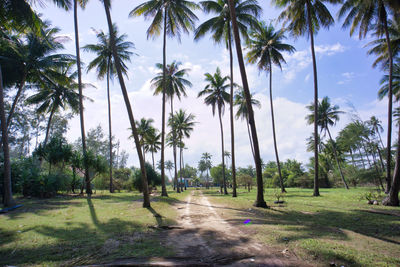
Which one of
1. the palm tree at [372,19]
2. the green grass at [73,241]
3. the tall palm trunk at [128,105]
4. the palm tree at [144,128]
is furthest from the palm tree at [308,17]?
the palm tree at [144,128]

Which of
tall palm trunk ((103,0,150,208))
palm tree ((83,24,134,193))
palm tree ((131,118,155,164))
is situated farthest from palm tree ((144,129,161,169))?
tall palm trunk ((103,0,150,208))

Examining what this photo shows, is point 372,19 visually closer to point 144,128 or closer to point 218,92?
point 218,92

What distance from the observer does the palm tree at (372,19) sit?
12.3 m

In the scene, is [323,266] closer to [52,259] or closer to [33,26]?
[52,259]

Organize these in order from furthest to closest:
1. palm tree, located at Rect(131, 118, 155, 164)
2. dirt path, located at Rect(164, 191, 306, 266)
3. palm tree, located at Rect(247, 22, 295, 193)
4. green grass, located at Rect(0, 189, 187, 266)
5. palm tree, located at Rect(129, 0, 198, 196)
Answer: palm tree, located at Rect(131, 118, 155, 164) → palm tree, located at Rect(247, 22, 295, 193) → palm tree, located at Rect(129, 0, 198, 196) → green grass, located at Rect(0, 189, 187, 266) → dirt path, located at Rect(164, 191, 306, 266)

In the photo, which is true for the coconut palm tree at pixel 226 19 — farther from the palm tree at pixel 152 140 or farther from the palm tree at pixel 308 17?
the palm tree at pixel 152 140

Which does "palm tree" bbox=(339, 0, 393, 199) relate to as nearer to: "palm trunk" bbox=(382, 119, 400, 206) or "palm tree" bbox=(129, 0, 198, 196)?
"palm trunk" bbox=(382, 119, 400, 206)

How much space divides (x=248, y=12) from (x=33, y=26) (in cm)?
1479

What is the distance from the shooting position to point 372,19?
13.7 metres

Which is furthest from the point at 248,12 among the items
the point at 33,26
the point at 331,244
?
the point at 331,244

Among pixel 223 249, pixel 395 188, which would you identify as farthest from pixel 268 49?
pixel 223 249

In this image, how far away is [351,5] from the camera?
14.3 meters

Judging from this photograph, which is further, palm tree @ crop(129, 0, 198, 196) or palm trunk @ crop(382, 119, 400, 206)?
palm tree @ crop(129, 0, 198, 196)

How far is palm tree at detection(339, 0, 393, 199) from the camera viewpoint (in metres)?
12.3
